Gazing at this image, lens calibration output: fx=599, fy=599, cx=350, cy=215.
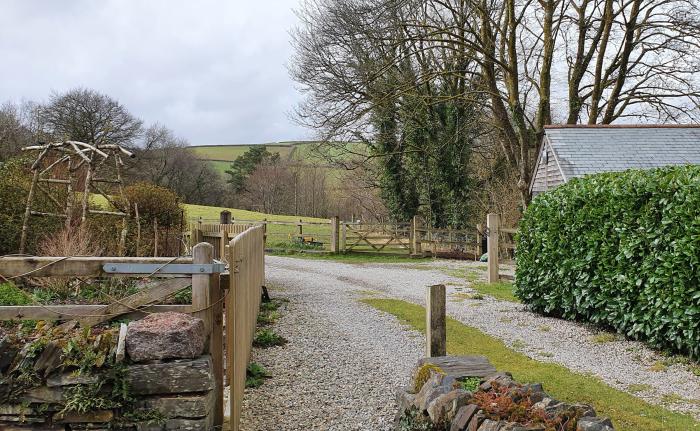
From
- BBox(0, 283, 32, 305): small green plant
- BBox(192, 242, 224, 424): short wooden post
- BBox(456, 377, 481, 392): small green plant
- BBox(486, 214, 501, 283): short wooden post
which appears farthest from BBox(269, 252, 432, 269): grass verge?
BBox(192, 242, 224, 424): short wooden post

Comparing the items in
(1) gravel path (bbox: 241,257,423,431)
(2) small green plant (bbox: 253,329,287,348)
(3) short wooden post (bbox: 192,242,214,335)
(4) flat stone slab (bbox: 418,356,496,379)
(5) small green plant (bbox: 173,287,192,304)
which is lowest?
(1) gravel path (bbox: 241,257,423,431)

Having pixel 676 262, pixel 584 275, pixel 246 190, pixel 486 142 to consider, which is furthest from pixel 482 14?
pixel 246 190

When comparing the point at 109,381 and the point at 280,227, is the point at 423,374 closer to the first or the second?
the point at 109,381

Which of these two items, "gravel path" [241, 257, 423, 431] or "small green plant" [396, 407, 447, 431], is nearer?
"small green plant" [396, 407, 447, 431]

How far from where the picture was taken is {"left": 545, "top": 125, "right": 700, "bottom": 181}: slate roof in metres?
16.9

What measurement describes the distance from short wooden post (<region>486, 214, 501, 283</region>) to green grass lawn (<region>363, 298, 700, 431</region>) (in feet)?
19.1

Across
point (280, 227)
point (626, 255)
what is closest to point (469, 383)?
point (626, 255)

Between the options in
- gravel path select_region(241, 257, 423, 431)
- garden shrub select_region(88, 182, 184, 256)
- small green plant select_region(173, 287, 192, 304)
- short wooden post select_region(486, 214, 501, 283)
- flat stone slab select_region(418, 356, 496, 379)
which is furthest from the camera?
short wooden post select_region(486, 214, 501, 283)

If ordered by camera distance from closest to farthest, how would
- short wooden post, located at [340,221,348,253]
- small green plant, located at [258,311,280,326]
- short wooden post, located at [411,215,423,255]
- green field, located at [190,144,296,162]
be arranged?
small green plant, located at [258,311,280,326] < short wooden post, located at [411,215,423,255] < short wooden post, located at [340,221,348,253] < green field, located at [190,144,296,162]

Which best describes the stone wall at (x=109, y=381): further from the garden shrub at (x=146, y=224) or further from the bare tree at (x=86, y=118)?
the bare tree at (x=86, y=118)

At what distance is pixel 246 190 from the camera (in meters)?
55.7

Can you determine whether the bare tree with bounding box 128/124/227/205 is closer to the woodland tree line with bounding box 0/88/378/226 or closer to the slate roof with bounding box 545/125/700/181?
the woodland tree line with bounding box 0/88/378/226

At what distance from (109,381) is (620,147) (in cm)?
1690

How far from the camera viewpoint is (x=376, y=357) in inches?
316
